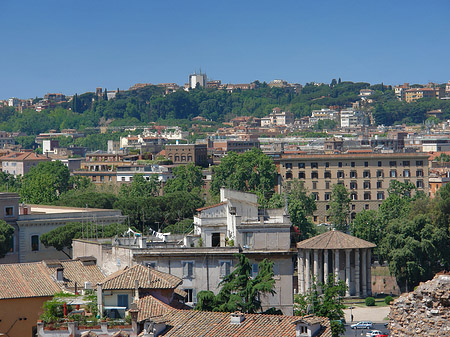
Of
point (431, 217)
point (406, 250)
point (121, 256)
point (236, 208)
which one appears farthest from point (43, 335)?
point (431, 217)

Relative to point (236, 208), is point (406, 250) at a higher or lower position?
lower

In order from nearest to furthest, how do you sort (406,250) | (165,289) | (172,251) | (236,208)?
(165,289)
(172,251)
(236,208)
(406,250)

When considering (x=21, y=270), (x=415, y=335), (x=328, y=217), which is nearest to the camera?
→ (x=415, y=335)

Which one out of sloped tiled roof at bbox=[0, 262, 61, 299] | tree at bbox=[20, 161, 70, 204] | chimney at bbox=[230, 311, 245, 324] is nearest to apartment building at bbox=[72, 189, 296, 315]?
sloped tiled roof at bbox=[0, 262, 61, 299]

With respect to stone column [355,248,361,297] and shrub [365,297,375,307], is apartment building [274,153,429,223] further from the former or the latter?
shrub [365,297,375,307]

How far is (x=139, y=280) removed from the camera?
31156mm

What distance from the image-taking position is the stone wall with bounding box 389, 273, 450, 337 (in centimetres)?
1797

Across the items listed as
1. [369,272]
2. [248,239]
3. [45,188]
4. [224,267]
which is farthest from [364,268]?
[45,188]

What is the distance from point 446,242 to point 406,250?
11.0 ft

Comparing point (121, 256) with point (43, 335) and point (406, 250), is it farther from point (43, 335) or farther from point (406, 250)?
point (406, 250)

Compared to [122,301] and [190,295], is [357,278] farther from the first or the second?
[122,301]

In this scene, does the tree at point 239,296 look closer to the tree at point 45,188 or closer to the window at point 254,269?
the window at point 254,269

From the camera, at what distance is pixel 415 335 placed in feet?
59.4

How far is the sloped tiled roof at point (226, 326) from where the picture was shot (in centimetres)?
2562
